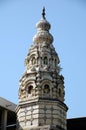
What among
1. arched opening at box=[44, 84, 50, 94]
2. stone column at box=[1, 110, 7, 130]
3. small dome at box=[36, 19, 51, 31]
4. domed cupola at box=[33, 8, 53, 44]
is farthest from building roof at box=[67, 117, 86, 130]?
small dome at box=[36, 19, 51, 31]

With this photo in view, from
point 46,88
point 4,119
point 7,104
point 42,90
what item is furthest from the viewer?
point 4,119

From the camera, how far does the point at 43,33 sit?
39719 mm

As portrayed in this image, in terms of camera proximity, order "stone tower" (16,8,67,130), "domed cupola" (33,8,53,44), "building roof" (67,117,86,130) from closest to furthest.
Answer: "stone tower" (16,8,67,130)
"domed cupola" (33,8,53,44)
"building roof" (67,117,86,130)

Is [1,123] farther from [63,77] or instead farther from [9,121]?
[63,77]

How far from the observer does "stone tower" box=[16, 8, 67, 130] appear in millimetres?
34719

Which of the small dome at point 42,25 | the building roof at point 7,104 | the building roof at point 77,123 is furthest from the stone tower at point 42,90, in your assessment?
the building roof at point 77,123

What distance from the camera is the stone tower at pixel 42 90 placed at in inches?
1367

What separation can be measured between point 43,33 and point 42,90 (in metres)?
6.11

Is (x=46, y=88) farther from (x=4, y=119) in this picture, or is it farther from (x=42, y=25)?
(x=42, y=25)

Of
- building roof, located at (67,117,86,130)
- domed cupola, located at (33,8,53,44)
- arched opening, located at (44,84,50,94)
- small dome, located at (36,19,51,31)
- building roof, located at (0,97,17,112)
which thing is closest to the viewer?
arched opening, located at (44,84,50,94)

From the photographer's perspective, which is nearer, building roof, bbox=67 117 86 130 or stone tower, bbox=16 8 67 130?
stone tower, bbox=16 8 67 130

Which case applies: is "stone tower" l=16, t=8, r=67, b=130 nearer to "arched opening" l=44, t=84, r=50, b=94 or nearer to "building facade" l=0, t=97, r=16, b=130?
"arched opening" l=44, t=84, r=50, b=94

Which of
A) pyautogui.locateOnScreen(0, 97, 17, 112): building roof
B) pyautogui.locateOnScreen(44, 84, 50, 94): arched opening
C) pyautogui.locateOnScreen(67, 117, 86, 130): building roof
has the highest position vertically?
pyautogui.locateOnScreen(44, 84, 50, 94): arched opening

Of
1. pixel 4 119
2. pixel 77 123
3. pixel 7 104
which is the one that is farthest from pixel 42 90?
pixel 77 123
